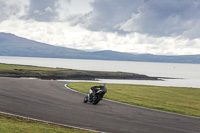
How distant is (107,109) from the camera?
57.3 ft

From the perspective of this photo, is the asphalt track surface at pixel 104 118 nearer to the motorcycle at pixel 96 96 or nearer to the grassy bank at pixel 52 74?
the motorcycle at pixel 96 96

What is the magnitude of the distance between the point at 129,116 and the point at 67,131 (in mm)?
5224

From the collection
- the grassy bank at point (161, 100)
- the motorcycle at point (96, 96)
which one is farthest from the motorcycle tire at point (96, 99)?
the grassy bank at point (161, 100)

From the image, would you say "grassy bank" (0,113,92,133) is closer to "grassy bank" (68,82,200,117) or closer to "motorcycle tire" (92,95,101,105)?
"motorcycle tire" (92,95,101,105)

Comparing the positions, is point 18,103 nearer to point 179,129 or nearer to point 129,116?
point 129,116

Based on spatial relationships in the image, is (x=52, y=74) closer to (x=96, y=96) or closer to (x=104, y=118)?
(x=96, y=96)

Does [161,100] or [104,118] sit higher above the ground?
[161,100]

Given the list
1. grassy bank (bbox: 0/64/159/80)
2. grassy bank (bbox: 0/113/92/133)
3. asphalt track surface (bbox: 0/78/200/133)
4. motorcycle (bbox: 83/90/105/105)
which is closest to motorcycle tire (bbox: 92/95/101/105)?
motorcycle (bbox: 83/90/105/105)

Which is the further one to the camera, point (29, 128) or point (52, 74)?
point (52, 74)

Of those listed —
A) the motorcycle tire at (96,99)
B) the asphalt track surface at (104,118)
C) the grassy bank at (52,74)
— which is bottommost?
the asphalt track surface at (104,118)

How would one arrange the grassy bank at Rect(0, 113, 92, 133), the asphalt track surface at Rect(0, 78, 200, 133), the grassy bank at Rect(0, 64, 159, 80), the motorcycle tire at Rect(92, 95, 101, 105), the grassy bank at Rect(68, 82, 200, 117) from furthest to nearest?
the grassy bank at Rect(0, 64, 159, 80) → the grassy bank at Rect(68, 82, 200, 117) → the motorcycle tire at Rect(92, 95, 101, 105) → the asphalt track surface at Rect(0, 78, 200, 133) → the grassy bank at Rect(0, 113, 92, 133)

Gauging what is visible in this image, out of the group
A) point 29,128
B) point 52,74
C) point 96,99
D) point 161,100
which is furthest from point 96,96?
point 52,74

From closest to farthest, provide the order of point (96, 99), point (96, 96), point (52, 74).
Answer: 1. point (96, 99)
2. point (96, 96)
3. point (52, 74)

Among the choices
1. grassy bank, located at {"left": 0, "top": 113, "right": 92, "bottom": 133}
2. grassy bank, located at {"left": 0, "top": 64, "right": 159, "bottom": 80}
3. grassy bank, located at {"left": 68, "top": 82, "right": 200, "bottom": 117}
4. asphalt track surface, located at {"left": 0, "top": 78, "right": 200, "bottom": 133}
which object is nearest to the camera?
grassy bank, located at {"left": 0, "top": 113, "right": 92, "bottom": 133}
